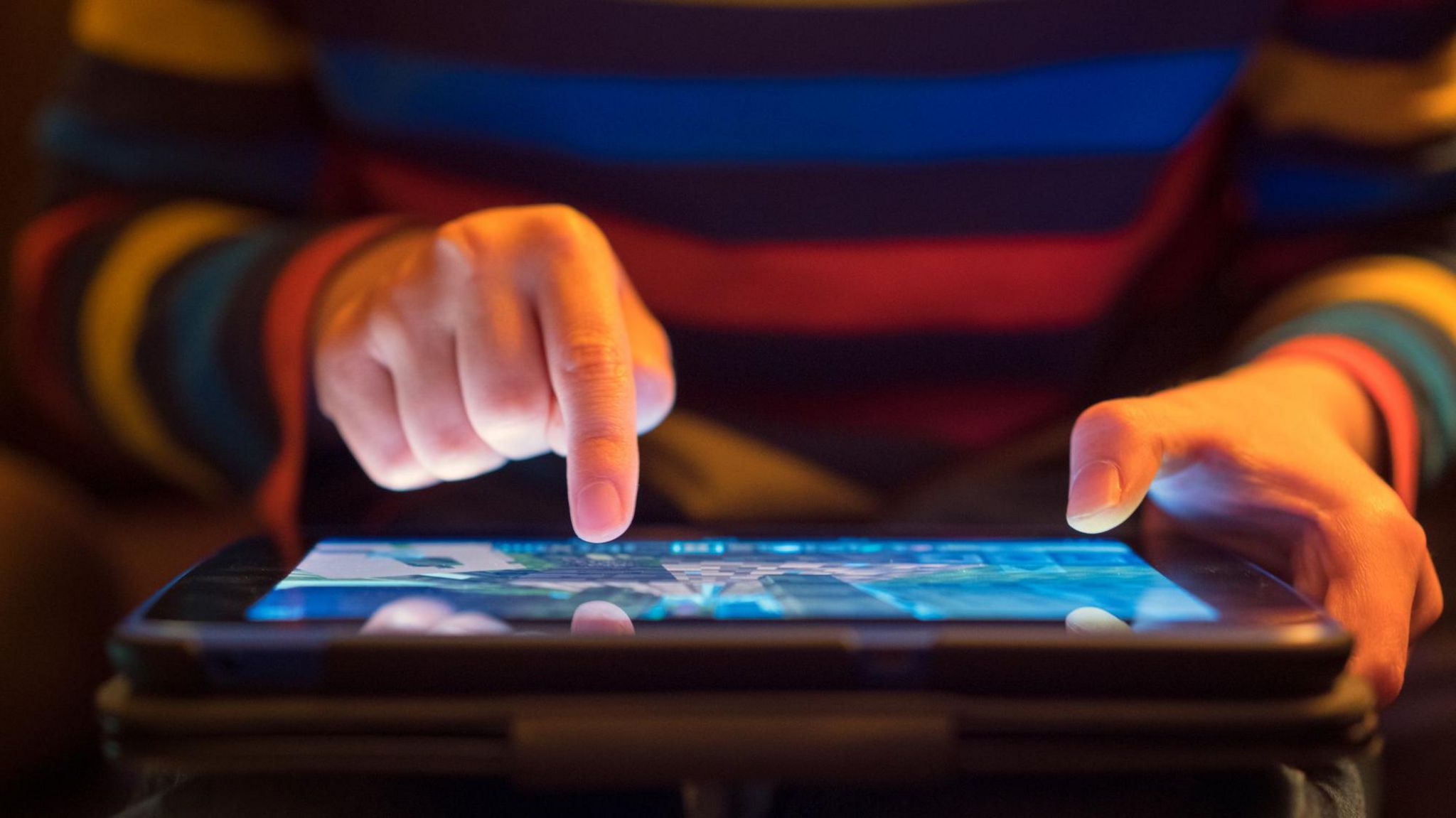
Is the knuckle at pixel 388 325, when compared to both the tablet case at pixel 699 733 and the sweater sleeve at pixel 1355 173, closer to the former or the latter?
the tablet case at pixel 699 733

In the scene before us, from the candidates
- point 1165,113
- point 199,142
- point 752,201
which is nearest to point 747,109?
point 752,201

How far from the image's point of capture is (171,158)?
0.59 metres

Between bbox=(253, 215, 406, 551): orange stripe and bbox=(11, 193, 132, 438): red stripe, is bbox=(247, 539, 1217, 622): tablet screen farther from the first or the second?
bbox=(11, 193, 132, 438): red stripe

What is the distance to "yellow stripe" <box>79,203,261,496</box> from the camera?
549mm

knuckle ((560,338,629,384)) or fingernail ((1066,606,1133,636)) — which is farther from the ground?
knuckle ((560,338,629,384))

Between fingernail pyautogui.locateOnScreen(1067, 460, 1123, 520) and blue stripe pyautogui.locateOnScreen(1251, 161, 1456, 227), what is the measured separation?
0.35 meters

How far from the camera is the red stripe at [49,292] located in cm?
57

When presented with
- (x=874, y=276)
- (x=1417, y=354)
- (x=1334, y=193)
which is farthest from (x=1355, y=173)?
(x=874, y=276)

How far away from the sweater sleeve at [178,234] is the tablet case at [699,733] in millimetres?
251

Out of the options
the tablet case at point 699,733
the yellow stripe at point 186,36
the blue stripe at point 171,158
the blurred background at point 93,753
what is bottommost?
the blurred background at point 93,753

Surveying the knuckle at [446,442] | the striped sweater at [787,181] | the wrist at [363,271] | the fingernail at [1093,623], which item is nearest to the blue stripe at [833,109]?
the striped sweater at [787,181]

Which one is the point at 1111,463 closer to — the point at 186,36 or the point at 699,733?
the point at 699,733

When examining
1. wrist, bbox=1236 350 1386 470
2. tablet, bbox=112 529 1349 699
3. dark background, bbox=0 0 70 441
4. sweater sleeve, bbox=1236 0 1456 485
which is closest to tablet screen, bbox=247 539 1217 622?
tablet, bbox=112 529 1349 699

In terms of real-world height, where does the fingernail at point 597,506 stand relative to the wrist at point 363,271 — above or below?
below
